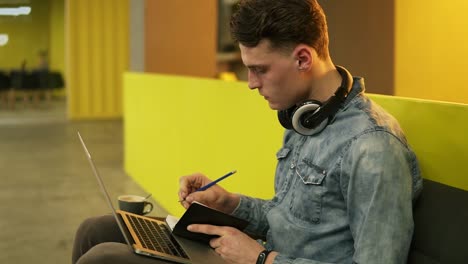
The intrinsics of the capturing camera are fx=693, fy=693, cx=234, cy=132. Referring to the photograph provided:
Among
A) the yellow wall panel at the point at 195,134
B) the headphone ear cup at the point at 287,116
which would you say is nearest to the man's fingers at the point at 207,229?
the headphone ear cup at the point at 287,116

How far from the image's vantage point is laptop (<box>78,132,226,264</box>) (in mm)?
1692

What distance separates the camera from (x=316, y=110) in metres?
1.62

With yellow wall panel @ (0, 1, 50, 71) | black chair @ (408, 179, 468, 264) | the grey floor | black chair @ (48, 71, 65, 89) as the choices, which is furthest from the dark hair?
yellow wall panel @ (0, 1, 50, 71)

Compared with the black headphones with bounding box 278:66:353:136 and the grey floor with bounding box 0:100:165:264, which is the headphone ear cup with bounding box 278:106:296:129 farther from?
the grey floor with bounding box 0:100:165:264

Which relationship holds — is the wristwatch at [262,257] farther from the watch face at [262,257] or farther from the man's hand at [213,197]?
the man's hand at [213,197]

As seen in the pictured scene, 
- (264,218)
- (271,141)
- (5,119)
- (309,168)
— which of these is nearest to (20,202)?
(271,141)

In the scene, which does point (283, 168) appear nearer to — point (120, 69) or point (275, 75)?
point (275, 75)

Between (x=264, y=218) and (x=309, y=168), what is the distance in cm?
38

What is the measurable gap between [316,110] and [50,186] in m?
4.60

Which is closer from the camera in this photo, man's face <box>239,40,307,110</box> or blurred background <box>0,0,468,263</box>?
man's face <box>239,40,307,110</box>

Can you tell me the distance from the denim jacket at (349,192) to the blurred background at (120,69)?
59cm

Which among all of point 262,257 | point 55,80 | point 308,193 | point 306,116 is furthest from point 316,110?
point 55,80

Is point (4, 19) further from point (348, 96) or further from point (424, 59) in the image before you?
point (348, 96)

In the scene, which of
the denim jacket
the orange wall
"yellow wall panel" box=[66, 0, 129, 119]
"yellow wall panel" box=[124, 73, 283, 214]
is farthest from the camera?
"yellow wall panel" box=[66, 0, 129, 119]
